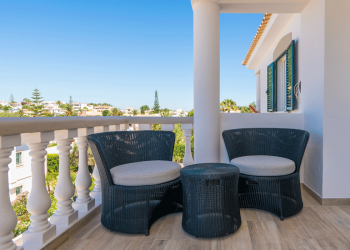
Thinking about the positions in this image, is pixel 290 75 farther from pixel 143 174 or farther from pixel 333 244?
pixel 143 174

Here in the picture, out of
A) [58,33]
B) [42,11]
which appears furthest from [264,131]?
[42,11]

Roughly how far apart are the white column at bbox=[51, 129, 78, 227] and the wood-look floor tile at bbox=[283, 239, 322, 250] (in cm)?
153

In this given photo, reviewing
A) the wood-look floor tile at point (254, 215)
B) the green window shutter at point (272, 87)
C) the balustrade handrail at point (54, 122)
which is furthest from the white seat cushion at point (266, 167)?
the green window shutter at point (272, 87)

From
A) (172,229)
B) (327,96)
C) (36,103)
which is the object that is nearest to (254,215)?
(172,229)

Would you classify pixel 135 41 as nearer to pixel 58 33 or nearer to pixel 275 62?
pixel 58 33

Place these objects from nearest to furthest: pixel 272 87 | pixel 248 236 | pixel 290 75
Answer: pixel 248 236
pixel 290 75
pixel 272 87

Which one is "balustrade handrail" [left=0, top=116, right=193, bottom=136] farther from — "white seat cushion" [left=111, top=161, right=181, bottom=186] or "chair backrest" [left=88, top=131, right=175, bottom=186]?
"white seat cushion" [left=111, top=161, right=181, bottom=186]

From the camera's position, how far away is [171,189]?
1931 mm

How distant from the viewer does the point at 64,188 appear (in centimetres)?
181

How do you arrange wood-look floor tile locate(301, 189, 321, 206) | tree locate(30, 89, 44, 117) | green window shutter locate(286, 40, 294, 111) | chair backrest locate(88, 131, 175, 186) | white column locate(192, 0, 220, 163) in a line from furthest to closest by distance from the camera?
tree locate(30, 89, 44, 117) < green window shutter locate(286, 40, 294, 111) < white column locate(192, 0, 220, 163) < wood-look floor tile locate(301, 189, 321, 206) < chair backrest locate(88, 131, 175, 186)

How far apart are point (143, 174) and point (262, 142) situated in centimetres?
146

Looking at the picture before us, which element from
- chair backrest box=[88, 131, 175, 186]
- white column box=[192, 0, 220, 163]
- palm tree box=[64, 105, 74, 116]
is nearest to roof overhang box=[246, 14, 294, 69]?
white column box=[192, 0, 220, 163]

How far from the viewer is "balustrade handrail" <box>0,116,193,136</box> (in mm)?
1242

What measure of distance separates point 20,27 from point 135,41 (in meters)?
24.6
